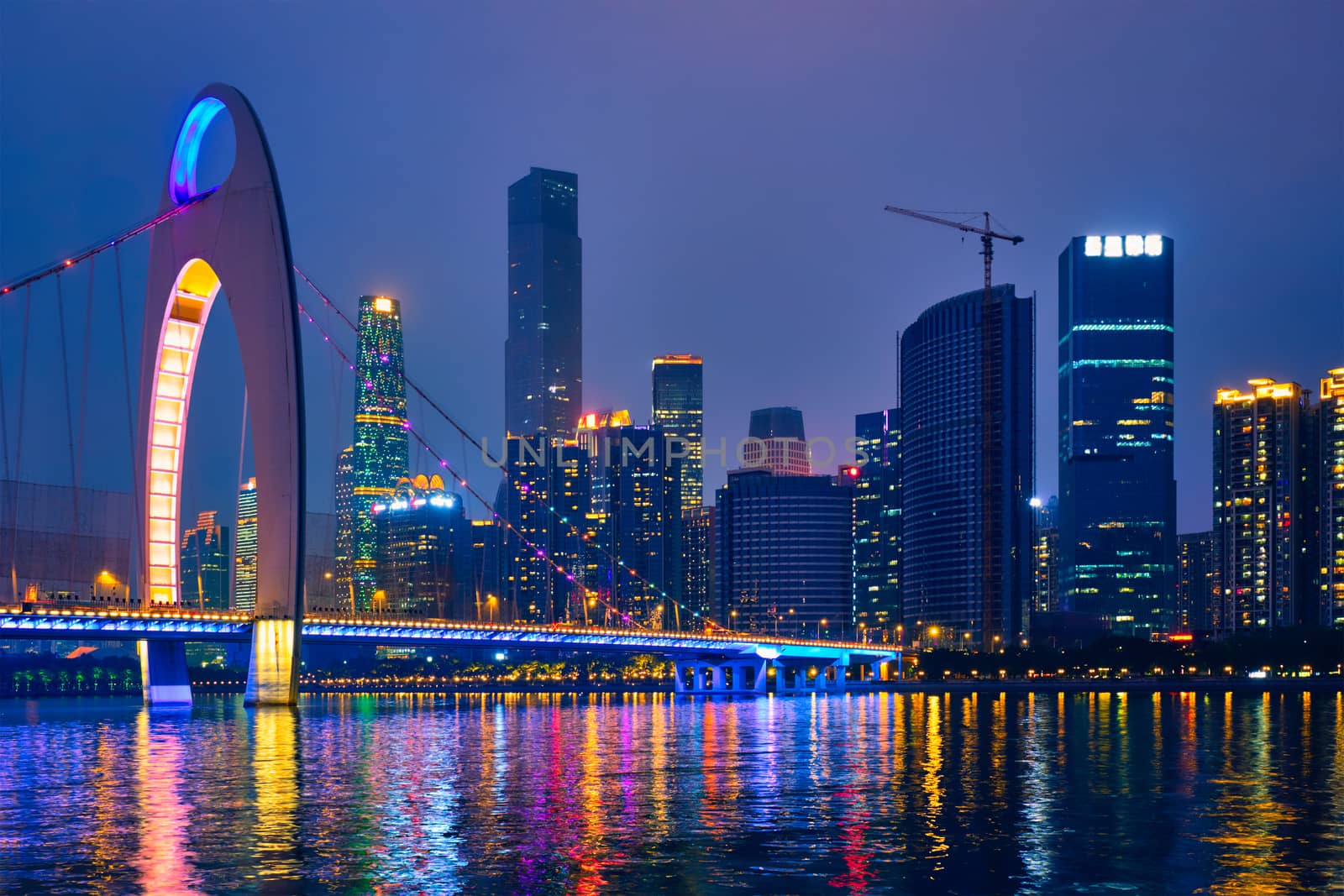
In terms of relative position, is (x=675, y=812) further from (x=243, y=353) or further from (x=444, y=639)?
(x=444, y=639)

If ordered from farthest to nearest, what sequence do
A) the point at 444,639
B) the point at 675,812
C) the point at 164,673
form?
the point at 444,639 < the point at 164,673 < the point at 675,812

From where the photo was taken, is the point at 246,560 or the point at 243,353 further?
the point at 246,560

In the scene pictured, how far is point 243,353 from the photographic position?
269ft

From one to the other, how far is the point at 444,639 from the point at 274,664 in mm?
18554

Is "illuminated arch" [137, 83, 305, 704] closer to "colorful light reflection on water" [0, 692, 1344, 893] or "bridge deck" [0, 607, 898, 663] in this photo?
"bridge deck" [0, 607, 898, 663]

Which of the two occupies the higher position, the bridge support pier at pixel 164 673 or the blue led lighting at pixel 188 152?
the blue led lighting at pixel 188 152

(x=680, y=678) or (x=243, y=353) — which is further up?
(x=243, y=353)

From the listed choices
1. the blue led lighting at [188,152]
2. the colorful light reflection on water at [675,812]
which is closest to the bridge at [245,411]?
the blue led lighting at [188,152]

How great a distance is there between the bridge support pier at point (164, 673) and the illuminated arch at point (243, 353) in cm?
1087

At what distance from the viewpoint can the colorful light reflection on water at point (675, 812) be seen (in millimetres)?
26281

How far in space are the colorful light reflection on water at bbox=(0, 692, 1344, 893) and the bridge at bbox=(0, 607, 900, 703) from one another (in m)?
11.7

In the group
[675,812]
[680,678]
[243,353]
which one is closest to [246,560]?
[680,678]

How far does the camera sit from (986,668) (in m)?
185

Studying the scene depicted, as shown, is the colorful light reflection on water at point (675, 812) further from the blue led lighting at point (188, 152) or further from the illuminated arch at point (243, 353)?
the blue led lighting at point (188, 152)
